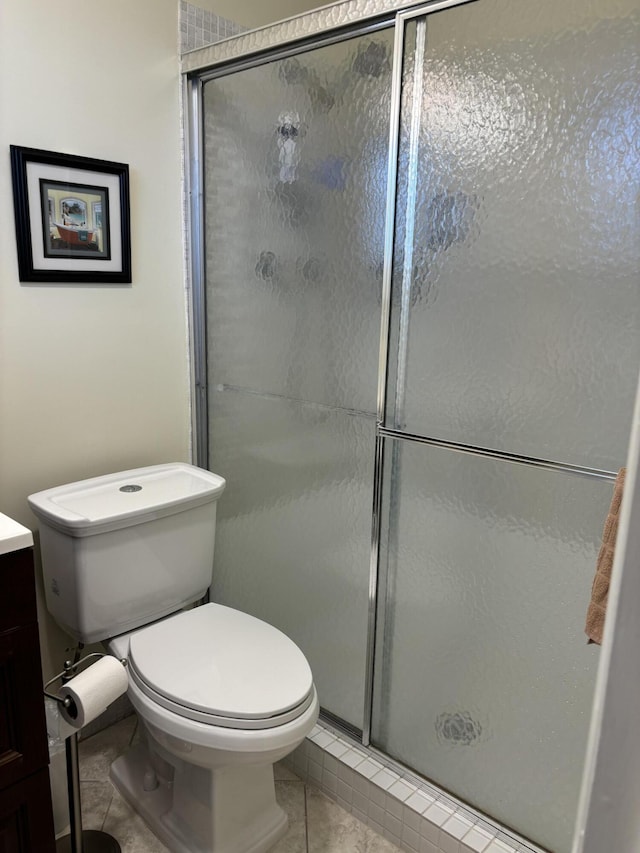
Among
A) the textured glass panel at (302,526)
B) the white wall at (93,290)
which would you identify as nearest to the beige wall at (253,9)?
the white wall at (93,290)

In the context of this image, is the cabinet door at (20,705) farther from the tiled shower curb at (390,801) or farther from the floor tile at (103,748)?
the tiled shower curb at (390,801)

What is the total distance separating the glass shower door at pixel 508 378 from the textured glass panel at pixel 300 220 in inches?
4.3

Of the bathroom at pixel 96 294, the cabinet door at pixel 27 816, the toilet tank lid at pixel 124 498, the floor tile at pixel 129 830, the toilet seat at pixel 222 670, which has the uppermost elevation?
the bathroom at pixel 96 294


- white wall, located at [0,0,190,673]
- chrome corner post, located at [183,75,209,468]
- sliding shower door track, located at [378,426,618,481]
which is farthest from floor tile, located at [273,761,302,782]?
sliding shower door track, located at [378,426,618,481]

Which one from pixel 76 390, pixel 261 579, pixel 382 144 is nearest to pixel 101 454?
pixel 76 390

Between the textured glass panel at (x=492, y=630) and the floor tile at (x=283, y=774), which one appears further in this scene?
the floor tile at (x=283, y=774)

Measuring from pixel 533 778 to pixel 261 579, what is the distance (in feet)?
3.04

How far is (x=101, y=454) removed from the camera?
187cm

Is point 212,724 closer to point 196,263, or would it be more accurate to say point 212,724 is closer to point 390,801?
point 390,801

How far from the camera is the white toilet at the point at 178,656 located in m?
1.38

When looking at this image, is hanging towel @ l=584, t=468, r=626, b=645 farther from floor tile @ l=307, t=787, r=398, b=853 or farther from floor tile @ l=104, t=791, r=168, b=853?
floor tile @ l=104, t=791, r=168, b=853

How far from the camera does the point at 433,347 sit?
1481mm

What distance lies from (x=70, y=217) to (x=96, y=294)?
0.69 ft

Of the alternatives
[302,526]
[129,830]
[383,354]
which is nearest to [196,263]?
[383,354]
